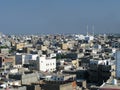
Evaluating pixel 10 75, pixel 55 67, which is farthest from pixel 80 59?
pixel 10 75

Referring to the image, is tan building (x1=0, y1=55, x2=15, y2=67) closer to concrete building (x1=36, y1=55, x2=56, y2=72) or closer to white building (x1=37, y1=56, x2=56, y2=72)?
concrete building (x1=36, y1=55, x2=56, y2=72)

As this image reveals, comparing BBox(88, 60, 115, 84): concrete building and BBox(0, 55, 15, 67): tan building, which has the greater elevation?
BBox(0, 55, 15, 67): tan building

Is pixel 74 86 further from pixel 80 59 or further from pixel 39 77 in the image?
pixel 80 59

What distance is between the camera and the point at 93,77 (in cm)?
4078

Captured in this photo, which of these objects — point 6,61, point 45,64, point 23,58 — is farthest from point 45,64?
point 23,58

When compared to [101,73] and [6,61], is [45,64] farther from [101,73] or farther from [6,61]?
[101,73]

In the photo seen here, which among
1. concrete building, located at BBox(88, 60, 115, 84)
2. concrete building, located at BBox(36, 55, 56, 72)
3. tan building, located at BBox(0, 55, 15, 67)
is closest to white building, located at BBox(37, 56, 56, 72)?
concrete building, located at BBox(36, 55, 56, 72)

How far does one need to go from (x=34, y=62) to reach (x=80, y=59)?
31.8ft

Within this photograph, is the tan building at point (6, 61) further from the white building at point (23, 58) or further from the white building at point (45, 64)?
the white building at point (45, 64)

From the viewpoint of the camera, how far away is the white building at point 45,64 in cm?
5019

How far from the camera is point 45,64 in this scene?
168 ft

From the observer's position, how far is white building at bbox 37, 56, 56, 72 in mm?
50188

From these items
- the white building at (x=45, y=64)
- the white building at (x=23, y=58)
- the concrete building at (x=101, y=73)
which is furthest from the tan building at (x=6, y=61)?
the concrete building at (x=101, y=73)

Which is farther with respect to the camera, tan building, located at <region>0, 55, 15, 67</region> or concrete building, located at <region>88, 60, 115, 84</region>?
tan building, located at <region>0, 55, 15, 67</region>
